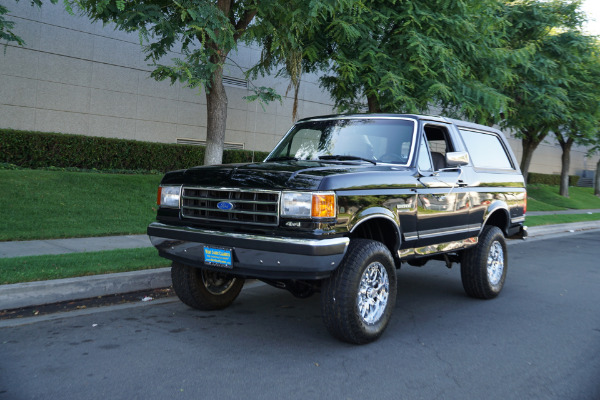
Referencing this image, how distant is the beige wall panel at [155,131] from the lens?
17219 millimetres

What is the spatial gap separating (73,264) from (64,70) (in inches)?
419

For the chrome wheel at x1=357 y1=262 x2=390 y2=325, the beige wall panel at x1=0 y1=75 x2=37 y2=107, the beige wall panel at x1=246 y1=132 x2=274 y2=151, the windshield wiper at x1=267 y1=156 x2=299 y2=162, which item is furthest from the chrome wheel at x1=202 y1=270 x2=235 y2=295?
the beige wall panel at x1=246 y1=132 x2=274 y2=151

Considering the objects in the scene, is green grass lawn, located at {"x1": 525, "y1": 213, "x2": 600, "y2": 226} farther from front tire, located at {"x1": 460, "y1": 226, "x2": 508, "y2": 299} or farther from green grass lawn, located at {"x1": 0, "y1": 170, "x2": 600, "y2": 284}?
green grass lawn, located at {"x1": 0, "y1": 170, "x2": 600, "y2": 284}

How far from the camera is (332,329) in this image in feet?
14.9

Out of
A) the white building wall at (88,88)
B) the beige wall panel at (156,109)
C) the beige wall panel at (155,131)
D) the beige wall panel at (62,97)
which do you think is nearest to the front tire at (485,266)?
the white building wall at (88,88)

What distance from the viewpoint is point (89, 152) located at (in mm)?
14531

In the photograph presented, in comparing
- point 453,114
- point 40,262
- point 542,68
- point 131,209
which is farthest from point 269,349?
point 542,68

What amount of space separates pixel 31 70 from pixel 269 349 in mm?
13309

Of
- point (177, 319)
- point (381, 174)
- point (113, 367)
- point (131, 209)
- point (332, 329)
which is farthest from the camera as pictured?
A: point (131, 209)

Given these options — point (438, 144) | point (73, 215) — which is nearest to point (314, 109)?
point (73, 215)

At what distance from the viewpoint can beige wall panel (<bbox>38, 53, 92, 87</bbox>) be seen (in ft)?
49.6

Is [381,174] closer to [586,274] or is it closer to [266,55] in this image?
[586,274]

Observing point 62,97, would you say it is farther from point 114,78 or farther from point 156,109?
point 156,109

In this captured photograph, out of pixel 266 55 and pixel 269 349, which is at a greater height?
pixel 266 55
